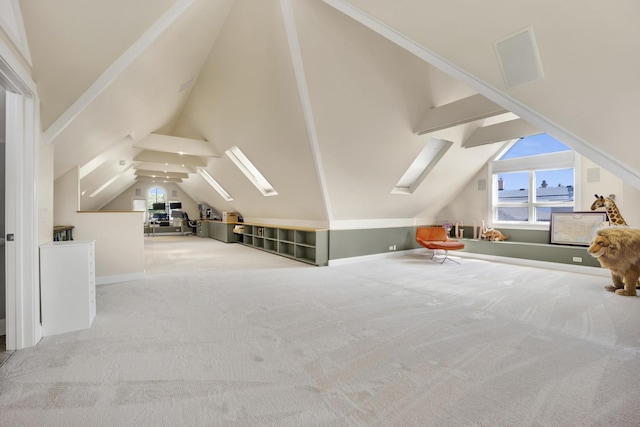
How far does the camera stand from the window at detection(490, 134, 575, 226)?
19.7 feet

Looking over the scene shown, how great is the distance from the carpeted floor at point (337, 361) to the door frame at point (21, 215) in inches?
9.9

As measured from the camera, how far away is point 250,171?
7305mm

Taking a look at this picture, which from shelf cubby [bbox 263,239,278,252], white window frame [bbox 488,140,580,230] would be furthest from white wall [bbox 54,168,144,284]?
white window frame [bbox 488,140,580,230]

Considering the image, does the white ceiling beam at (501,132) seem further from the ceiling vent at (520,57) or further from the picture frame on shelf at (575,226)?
the ceiling vent at (520,57)

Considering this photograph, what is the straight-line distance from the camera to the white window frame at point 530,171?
586 centimetres

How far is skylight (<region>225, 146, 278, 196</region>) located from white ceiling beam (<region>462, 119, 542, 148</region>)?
4.45 m

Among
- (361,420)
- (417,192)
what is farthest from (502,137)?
(361,420)

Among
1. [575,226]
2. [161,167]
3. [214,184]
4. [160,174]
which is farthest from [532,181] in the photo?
[160,174]

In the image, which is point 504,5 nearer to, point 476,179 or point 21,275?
point 21,275

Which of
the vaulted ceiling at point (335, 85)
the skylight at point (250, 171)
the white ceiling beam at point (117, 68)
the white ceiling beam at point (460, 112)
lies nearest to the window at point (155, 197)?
the vaulted ceiling at point (335, 85)

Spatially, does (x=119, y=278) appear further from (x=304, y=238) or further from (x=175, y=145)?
(x=304, y=238)

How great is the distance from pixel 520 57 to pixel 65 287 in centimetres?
428

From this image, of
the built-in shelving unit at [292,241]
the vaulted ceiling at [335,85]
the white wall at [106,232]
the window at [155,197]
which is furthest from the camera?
the window at [155,197]

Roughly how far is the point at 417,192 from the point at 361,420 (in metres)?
5.70
